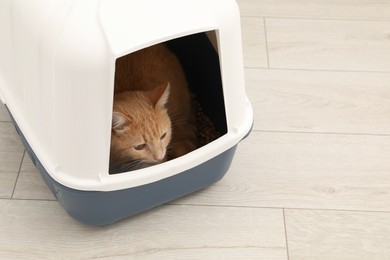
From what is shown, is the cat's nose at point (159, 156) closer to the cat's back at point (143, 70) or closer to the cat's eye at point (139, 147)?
the cat's eye at point (139, 147)

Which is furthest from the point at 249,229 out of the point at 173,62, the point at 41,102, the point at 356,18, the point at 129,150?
the point at 356,18

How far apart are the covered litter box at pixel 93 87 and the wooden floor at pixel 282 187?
70 millimetres

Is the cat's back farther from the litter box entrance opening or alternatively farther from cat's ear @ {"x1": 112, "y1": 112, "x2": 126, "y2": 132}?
cat's ear @ {"x1": 112, "y1": 112, "x2": 126, "y2": 132}

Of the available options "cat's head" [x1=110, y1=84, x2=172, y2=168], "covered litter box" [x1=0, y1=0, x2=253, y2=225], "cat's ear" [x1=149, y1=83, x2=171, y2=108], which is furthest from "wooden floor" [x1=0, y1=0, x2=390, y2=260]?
"cat's ear" [x1=149, y1=83, x2=171, y2=108]

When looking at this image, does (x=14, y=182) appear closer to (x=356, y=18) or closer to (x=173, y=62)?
(x=173, y=62)

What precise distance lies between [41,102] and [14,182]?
36 cm

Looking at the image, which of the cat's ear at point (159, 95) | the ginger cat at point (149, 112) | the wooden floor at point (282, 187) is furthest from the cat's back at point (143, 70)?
the wooden floor at point (282, 187)

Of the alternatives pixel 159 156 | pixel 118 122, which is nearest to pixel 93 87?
pixel 118 122

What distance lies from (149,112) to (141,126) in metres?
0.03

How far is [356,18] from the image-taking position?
170 cm

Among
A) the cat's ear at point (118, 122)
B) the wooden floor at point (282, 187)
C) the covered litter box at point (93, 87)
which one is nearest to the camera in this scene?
the covered litter box at point (93, 87)

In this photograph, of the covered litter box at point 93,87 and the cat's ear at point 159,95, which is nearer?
the covered litter box at point 93,87

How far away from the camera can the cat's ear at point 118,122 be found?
3.35 ft

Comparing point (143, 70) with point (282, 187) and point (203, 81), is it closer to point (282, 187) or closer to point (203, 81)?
point (203, 81)
